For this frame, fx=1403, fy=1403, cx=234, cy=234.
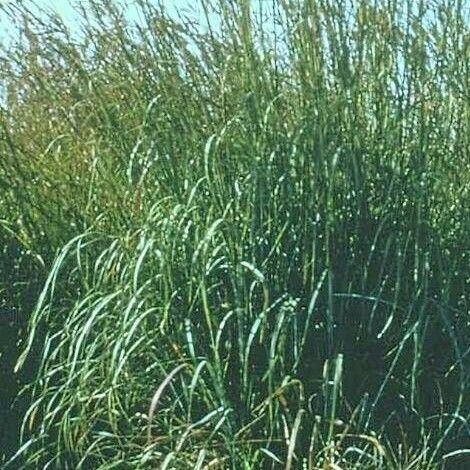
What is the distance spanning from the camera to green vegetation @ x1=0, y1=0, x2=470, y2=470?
12.7 feet

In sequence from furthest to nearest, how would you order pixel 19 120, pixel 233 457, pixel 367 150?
pixel 19 120, pixel 367 150, pixel 233 457

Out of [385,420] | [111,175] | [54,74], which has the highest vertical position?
[54,74]

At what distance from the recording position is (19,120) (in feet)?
15.9

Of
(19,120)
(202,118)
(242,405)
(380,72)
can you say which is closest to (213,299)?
(242,405)

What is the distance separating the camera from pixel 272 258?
3939 millimetres

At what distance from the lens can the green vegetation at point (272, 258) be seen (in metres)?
3.87

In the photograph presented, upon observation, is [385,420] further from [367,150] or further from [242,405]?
[367,150]

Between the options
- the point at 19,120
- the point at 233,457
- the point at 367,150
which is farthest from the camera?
the point at 19,120

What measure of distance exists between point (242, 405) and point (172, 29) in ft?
3.78

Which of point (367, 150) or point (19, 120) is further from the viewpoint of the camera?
point (19, 120)

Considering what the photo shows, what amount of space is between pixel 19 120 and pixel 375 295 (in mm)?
1551

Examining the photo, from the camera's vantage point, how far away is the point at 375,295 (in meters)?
3.97

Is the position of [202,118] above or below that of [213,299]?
above

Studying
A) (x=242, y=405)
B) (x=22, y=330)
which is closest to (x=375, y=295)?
(x=242, y=405)
